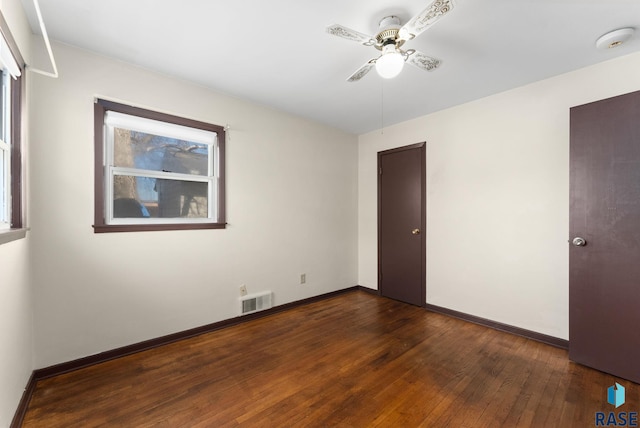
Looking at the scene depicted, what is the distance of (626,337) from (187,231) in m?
3.78

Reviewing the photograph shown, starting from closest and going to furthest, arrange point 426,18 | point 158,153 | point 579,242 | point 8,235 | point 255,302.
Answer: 1. point 8,235
2. point 426,18
3. point 579,242
4. point 158,153
5. point 255,302

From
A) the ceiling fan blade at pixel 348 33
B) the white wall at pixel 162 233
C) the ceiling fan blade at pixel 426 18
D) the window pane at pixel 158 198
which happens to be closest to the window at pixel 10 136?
the white wall at pixel 162 233

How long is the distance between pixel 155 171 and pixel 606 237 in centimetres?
389

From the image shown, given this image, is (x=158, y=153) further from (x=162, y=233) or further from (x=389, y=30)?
(x=389, y=30)

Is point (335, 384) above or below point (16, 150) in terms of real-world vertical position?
below

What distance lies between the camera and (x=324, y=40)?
2.01m

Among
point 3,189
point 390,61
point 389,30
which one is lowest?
point 3,189

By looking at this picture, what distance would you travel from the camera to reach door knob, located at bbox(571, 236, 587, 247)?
2180mm

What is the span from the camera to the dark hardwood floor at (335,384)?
163 cm

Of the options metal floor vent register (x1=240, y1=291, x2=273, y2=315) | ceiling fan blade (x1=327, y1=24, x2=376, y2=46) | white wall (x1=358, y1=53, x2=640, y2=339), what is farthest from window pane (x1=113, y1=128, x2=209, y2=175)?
white wall (x1=358, y1=53, x2=640, y2=339)

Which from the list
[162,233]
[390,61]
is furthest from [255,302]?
[390,61]

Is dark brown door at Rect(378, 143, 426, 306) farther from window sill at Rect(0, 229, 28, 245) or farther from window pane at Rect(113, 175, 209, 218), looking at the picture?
window sill at Rect(0, 229, 28, 245)

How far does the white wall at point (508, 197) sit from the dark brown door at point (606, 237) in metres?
0.27

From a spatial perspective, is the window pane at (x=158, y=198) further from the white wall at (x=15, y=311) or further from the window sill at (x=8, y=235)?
the window sill at (x=8, y=235)
